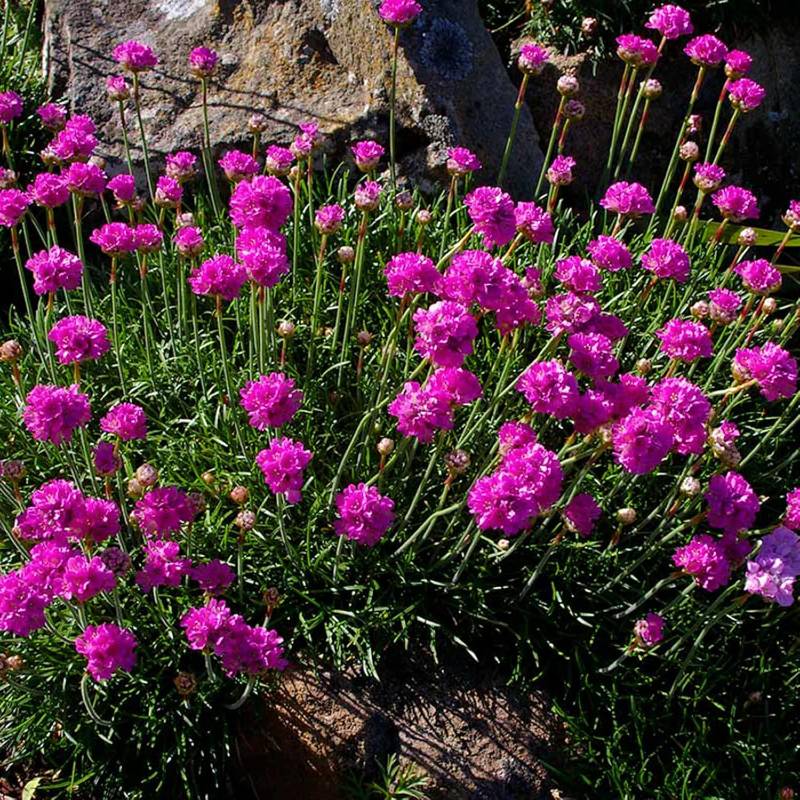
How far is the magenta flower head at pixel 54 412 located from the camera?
7.14 ft

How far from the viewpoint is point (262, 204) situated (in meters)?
2.56

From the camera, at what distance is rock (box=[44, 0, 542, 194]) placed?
412 centimetres

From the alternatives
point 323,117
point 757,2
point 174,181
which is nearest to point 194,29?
point 323,117

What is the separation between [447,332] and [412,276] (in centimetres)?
40

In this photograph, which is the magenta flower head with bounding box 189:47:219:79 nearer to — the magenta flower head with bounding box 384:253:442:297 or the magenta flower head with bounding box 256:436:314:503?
the magenta flower head with bounding box 384:253:442:297

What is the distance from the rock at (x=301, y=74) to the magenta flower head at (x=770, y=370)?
6.33 ft

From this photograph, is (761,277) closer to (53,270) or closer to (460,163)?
(460,163)

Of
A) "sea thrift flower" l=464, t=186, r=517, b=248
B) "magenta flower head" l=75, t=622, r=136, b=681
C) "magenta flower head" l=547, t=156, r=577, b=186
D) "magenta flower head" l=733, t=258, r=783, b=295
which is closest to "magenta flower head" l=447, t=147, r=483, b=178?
"magenta flower head" l=547, t=156, r=577, b=186

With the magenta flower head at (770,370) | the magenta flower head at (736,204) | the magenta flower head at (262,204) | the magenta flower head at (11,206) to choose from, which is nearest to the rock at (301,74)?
the magenta flower head at (736,204)

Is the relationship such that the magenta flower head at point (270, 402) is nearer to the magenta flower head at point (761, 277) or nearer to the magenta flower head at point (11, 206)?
the magenta flower head at point (11, 206)

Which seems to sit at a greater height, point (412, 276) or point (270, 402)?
point (412, 276)

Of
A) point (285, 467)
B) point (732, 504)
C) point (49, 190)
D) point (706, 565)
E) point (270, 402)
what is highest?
point (49, 190)

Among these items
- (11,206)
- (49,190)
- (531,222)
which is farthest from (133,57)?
(531,222)

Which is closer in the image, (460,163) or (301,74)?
(460,163)
